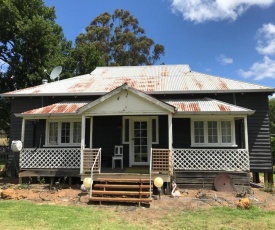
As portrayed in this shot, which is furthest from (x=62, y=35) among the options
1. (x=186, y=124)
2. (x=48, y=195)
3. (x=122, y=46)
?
(x=48, y=195)

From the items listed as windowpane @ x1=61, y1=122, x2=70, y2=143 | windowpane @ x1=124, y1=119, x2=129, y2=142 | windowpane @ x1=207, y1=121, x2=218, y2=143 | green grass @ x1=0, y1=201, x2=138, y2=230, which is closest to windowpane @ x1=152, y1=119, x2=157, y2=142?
windowpane @ x1=124, y1=119, x2=129, y2=142

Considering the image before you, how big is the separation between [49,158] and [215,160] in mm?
7363

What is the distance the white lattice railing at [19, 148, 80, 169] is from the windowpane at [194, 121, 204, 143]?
220 inches

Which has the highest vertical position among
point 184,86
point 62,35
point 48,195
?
point 62,35

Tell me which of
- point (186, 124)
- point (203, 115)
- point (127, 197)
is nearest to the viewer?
point (127, 197)

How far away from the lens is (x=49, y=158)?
520 inches

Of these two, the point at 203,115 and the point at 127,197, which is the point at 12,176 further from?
the point at 203,115

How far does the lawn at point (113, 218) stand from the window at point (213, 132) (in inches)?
187

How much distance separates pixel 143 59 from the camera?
1602 inches

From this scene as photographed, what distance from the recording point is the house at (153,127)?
11938 mm

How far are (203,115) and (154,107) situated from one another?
7.76 ft

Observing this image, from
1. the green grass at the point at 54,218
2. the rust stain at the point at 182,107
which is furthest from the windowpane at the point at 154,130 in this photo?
the green grass at the point at 54,218

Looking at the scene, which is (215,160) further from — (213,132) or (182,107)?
(182,107)

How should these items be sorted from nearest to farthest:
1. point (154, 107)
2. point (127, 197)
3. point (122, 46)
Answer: point (127, 197), point (154, 107), point (122, 46)
